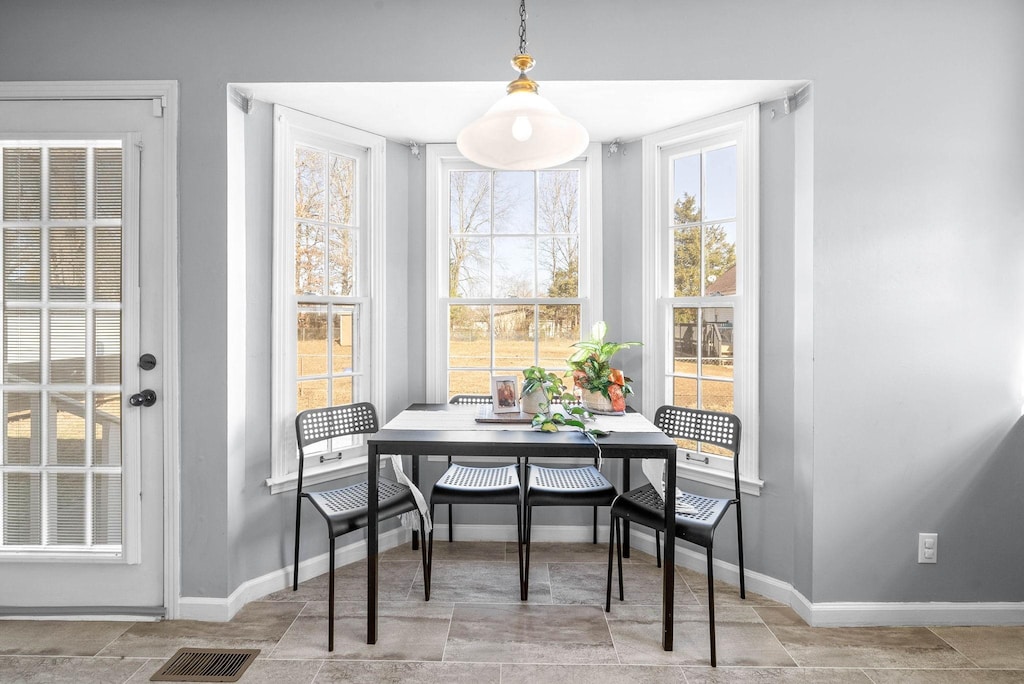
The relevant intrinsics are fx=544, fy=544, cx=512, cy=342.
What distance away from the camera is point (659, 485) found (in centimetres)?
236

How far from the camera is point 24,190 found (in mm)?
2436

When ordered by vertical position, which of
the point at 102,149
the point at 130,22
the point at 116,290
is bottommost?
the point at 116,290

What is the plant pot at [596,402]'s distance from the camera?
8.77 ft

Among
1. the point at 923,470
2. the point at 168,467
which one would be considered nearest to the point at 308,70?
the point at 168,467

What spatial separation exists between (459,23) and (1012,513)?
3311 millimetres

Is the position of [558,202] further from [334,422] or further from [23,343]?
[23,343]

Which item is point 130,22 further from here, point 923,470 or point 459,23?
point 923,470

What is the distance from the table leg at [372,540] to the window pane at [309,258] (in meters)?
1.16

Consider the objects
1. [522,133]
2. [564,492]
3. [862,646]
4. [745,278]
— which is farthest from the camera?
[745,278]

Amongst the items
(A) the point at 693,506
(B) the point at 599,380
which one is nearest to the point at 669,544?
(A) the point at 693,506

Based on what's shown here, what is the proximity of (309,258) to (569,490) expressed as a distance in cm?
183

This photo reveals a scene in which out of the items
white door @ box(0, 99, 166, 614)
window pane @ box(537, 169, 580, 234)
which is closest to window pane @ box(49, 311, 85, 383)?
white door @ box(0, 99, 166, 614)

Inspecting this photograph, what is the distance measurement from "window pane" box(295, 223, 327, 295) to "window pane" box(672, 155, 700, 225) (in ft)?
6.53

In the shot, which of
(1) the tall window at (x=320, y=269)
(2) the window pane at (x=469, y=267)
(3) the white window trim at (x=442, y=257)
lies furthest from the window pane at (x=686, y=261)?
(1) the tall window at (x=320, y=269)
